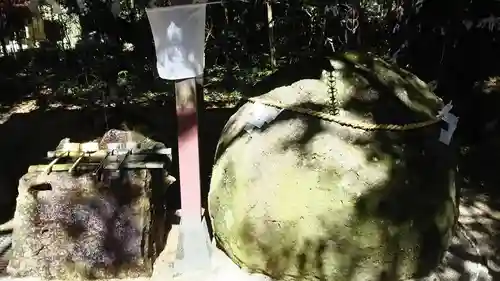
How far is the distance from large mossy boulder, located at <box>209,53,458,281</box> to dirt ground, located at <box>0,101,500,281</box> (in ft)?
1.40

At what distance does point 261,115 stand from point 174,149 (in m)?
2.31

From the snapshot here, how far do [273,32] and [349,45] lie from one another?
265 cm

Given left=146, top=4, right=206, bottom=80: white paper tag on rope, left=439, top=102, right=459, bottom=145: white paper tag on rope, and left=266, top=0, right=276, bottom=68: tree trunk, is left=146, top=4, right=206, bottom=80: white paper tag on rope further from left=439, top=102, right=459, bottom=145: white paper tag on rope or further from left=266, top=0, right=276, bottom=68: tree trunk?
left=266, top=0, right=276, bottom=68: tree trunk

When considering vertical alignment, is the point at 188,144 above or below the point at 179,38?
below

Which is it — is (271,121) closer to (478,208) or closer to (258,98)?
(258,98)

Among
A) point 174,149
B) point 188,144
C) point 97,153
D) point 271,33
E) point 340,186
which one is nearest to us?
point 340,186

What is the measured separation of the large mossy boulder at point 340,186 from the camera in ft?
9.70

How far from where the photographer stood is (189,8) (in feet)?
9.93

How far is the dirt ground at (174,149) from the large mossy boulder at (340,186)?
426 millimetres

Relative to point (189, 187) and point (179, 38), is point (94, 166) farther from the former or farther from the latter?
point (179, 38)

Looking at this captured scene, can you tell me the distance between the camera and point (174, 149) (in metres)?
5.46

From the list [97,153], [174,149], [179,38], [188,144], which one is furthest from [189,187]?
[174,149]

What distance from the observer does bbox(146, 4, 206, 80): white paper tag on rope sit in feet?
9.95

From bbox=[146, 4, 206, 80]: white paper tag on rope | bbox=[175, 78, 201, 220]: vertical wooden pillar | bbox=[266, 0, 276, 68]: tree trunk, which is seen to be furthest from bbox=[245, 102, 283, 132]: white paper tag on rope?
bbox=[266, 0, 276, 68]: tree trunk
